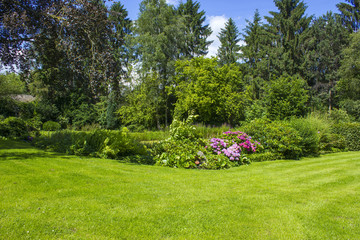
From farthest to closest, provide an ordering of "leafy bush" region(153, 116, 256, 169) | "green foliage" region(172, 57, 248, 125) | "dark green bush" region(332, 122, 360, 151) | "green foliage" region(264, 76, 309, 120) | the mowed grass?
"green foliage" region(172, 57, 248, 125), "green foliage" region(264, 76, 309, 120), "dark green bush" region(332, 122, 360, 151), "leafy bush" region(153, 116, 256, 169), the mowed grass

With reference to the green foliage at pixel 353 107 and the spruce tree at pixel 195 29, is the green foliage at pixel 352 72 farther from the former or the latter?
the spruce tree at pixel 195 29

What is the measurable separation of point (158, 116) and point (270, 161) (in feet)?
58.0

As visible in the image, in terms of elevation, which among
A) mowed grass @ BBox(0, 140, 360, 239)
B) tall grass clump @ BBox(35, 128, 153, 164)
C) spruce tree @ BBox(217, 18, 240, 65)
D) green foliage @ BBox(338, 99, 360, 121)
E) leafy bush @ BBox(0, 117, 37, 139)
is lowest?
mowed grass @ BBox(0, 140, 360, 239)

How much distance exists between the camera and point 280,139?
913 centimetres

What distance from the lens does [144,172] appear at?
565 cm

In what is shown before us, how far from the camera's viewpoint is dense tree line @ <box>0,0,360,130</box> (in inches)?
263

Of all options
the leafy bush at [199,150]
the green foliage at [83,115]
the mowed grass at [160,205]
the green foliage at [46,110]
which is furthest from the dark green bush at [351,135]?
the green foliage at [46,110]

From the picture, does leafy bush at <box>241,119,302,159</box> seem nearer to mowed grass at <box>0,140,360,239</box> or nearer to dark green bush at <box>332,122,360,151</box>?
mowed grass at <box>0,140,360,239</box>

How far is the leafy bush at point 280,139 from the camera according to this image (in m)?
8.96

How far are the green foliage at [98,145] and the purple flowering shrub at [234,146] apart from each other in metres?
2.49

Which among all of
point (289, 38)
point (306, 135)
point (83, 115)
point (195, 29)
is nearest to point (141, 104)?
point (83, 115)

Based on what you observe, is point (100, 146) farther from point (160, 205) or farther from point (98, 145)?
point (160, 205)

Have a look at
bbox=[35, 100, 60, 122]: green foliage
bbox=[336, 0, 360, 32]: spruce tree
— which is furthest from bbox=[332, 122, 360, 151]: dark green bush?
bbox=[336, 0, 360, 32]: spruce tree

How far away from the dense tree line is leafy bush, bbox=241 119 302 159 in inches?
122
